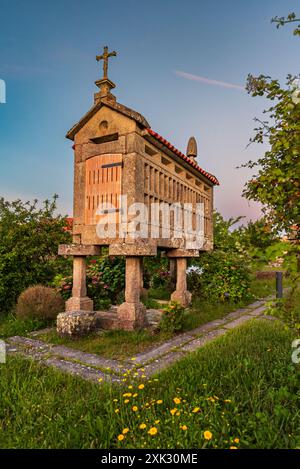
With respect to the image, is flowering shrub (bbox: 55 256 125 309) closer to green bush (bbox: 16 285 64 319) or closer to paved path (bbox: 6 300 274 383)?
green bush (bbox: 16 285 64 319)

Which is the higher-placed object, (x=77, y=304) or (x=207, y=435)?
(x=77, y=304)

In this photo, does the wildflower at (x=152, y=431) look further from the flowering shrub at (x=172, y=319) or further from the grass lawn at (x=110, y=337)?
the flowering shrub at (x=172, y=319)

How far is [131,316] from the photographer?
16.1ft

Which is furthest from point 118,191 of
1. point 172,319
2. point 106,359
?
point 106,359

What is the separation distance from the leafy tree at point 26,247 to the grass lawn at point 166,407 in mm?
3487

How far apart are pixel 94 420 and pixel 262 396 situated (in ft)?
4.78

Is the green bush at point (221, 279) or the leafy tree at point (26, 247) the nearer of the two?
the leafy tree at point (26, 247)

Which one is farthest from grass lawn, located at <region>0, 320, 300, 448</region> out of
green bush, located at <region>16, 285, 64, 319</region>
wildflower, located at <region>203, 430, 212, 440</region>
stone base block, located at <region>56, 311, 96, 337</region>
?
green bush, located at <region>16, 285, 64, 319</region>

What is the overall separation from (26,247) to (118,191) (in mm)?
3250

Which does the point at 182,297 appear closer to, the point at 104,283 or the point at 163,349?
the point at 104,283

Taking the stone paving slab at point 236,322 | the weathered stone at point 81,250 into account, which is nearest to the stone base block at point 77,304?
the weathered stone at point 81,250

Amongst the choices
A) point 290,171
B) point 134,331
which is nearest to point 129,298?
point 134,331

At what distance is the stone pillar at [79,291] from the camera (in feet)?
18.1

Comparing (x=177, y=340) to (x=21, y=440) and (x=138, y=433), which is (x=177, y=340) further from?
(x=21, y=440)
